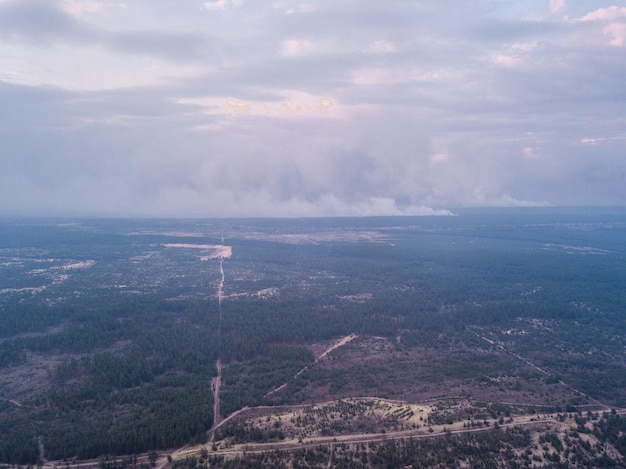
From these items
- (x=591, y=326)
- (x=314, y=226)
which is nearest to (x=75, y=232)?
(x=314, y=226)

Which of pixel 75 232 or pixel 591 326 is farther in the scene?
pixel 75 232

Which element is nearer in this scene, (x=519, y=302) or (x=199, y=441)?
(x=199, y=441)

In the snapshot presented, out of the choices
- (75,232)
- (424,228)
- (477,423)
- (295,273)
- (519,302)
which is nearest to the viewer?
(477,423)

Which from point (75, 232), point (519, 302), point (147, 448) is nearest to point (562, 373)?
point (519, 302)

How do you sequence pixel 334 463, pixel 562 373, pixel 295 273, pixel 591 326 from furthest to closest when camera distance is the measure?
pixel 295 273 → pixel 591 326 → pixel 562 373 → pixel 334 463

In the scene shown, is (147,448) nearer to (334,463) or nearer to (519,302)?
(334,463)

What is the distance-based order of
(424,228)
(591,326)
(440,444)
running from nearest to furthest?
1. (440,444)
2. (591,326)
3. (424,228)

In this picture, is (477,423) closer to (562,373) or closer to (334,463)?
(334,463)

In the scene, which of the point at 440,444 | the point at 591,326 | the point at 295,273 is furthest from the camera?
the point at 295,273
